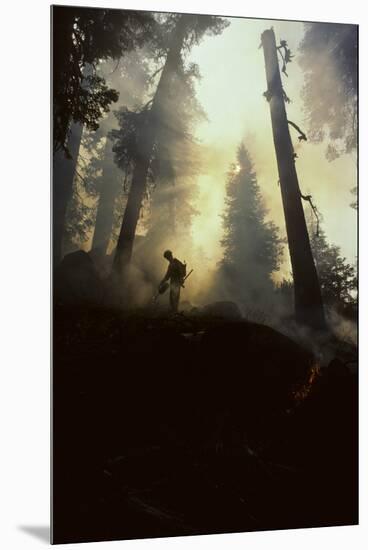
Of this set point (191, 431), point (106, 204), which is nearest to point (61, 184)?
point (106, 204)

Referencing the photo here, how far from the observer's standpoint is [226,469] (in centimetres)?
716

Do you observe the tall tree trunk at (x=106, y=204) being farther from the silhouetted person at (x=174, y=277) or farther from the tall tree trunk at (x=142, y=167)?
the silhouetted person at (x=174, y=277)

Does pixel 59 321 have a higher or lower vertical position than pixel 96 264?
lower

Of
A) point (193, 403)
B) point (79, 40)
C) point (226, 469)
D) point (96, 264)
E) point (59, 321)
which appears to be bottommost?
point (226, 469)

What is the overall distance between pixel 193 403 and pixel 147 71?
257 centimetres

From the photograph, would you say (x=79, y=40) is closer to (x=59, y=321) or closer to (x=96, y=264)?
(x=96, y=264)

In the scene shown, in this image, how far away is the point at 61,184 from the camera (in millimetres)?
6988

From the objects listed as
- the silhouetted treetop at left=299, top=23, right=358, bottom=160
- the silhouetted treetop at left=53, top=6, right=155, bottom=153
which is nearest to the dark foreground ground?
the silhouetted treetop at left=53, top=6, right=155, bottom=153

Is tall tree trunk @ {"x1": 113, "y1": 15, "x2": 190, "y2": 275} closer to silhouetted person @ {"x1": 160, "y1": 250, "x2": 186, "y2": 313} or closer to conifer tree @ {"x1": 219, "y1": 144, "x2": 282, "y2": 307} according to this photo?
silhouetted person @ {"x1": 160, "y1": 250, "x2": 186, "y2": 313}

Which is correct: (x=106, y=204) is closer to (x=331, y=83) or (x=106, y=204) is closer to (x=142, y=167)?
(x=142, y=167)

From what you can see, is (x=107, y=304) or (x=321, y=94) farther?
(x=321, y=94)

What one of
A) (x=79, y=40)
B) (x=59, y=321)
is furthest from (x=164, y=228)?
(x=79, y=40)

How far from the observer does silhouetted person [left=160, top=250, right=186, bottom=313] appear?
7.17m

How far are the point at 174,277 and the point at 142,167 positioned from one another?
2.88 feet
